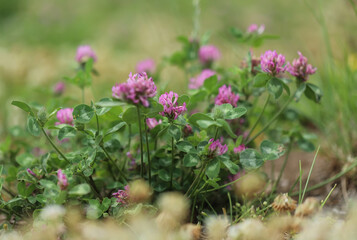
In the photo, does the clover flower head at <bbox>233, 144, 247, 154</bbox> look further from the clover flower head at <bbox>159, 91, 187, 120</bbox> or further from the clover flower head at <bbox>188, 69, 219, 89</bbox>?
the clover flower head at <bbox>188, 69, 219, 89</bbox>

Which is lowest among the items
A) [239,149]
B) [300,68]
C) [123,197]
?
[123,197]

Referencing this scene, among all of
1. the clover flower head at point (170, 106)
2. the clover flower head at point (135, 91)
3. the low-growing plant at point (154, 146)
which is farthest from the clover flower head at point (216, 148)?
the clover flower head at point (135, 91)

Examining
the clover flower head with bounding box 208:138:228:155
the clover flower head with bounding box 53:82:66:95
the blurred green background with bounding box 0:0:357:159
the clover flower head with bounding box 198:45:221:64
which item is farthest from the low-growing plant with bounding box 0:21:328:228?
the blurred green background with bounding box 0:0:357:159

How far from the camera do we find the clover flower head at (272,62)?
125 cm

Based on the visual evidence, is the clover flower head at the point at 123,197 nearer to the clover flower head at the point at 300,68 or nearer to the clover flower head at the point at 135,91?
the clover flower head at the point at 135,91

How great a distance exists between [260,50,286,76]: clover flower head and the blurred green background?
2.42ft

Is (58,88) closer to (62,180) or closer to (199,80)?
(199,80)

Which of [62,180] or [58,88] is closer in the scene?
[62,180]

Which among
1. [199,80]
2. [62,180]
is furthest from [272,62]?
[62,180]

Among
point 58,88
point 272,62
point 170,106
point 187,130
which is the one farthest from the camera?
point 58,88

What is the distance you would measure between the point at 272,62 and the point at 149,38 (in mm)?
3421

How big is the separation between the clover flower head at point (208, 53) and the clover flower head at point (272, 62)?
60cm

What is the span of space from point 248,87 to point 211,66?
38cm

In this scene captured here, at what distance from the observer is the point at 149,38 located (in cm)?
453
